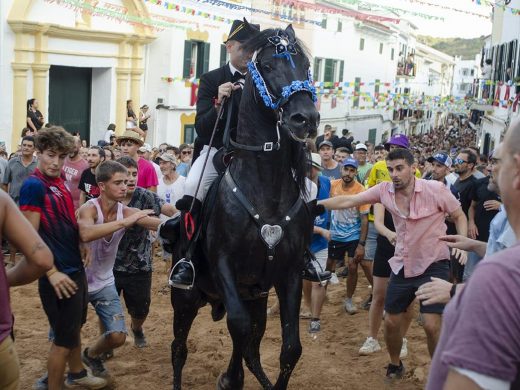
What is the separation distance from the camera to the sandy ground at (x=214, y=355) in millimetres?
6594

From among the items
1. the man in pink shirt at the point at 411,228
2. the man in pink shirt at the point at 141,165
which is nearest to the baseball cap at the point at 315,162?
the man in pink shirt at the point at 411,228

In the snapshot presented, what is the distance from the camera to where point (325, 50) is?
1467 inches

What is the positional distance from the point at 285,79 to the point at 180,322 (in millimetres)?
2489

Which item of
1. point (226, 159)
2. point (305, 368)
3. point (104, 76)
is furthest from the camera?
point (104, 76)

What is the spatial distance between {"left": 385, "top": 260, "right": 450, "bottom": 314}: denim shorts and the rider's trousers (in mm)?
1960

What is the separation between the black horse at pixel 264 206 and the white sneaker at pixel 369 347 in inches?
99.5

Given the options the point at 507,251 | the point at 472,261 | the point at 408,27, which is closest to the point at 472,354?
the point at 507,251

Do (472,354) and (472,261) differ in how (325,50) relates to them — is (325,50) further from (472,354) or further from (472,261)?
(472,354)

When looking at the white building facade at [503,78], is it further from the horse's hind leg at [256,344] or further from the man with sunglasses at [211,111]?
the man with sunglasses at [211,111]

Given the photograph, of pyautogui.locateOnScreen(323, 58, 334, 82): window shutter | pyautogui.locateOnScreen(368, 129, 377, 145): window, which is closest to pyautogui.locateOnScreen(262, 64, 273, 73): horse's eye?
pyautogui.locateOnScreen(323, 58, 334, 82): window shutter

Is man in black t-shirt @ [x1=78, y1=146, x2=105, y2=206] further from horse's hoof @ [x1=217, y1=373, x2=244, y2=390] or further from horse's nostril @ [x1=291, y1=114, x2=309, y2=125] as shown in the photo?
horse's nostril @ [x1=291, y1=114, x2=309, y2=125]

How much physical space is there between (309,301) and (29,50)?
13.8 meters

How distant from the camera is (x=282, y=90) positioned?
4691 mm

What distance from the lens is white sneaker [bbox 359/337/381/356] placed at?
296 inches
